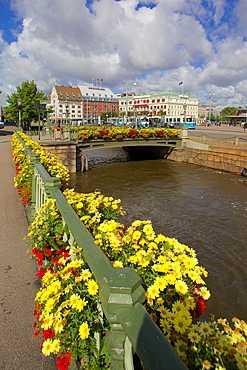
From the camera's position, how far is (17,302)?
2904 millimetres

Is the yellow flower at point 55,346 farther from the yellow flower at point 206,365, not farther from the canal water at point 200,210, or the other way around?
the canal water at point 200,210

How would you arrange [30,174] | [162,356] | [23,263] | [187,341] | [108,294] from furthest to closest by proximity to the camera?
[30,174], [23,263], [187,341], [108,294], [162,356]

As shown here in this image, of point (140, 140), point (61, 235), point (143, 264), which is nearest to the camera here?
point (143, 264)

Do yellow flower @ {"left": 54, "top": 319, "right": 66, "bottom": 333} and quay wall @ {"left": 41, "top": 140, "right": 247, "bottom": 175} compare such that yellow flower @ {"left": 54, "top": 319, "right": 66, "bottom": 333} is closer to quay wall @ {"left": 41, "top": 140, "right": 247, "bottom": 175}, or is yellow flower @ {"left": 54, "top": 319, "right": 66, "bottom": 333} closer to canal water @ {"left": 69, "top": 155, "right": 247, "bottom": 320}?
canal water @ {"left": 69, "top": 155, "right": 247, "bottom": 320}

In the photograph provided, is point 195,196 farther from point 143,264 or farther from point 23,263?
point 143,264

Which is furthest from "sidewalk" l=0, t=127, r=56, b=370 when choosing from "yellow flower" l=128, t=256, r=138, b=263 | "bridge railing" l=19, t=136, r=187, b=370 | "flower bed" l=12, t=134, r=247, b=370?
"bridge railing" l=19, t=136, r=187, b=370

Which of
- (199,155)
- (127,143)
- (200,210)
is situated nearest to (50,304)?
(200,210)

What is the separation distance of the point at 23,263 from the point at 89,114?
463 ft

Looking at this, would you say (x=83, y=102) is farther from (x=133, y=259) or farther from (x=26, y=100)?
(x=133, y=259)

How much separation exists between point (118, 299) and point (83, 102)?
14262cm

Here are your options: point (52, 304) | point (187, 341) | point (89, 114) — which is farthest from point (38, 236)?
point (89, 114)

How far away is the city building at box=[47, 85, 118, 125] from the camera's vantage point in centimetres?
12925

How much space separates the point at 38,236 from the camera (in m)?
2.92

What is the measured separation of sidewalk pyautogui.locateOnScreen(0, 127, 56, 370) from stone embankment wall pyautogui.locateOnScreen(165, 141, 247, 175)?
1957 cm
